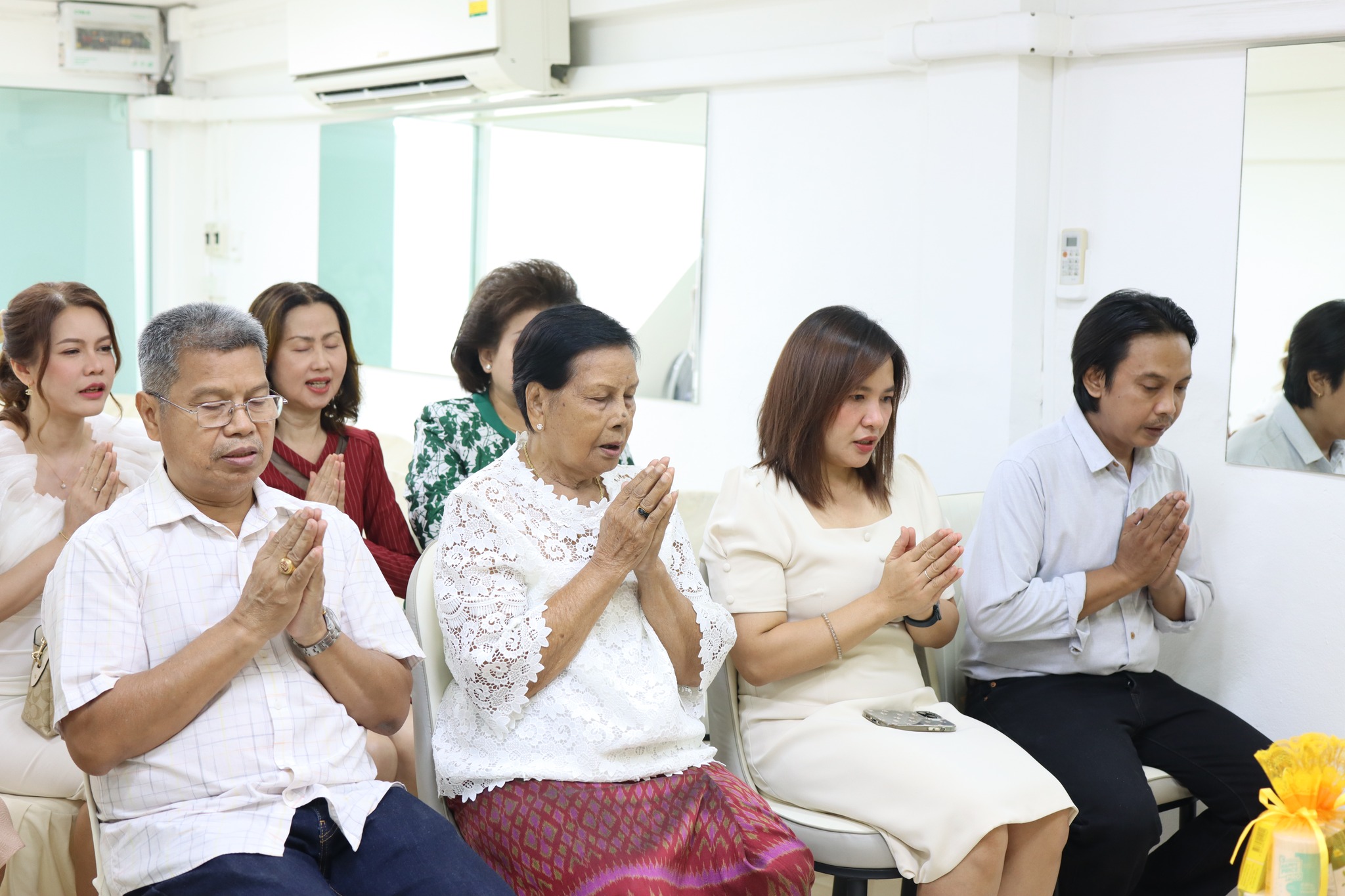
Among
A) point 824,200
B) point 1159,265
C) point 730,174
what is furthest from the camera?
point 730,174

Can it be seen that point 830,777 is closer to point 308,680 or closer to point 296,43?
point 308,680

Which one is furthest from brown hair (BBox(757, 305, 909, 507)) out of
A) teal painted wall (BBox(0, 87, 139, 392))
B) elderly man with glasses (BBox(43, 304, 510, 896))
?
teal painted wall (BBox(0, 87, 139, 392))

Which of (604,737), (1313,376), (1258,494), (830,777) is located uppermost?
(1313,376)

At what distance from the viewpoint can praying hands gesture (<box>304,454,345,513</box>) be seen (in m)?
2.67

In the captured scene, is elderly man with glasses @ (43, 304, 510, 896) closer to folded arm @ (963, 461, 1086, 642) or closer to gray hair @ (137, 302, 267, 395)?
gray hair @ (137, 302, 267, 395)

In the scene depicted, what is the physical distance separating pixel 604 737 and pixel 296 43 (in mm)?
3961

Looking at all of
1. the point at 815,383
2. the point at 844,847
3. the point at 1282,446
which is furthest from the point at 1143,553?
the point at 844,847

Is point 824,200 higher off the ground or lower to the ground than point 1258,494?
higher

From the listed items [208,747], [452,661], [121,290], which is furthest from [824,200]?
[121,290]

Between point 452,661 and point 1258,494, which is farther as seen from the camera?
point 1258,494

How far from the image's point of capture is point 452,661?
206cm

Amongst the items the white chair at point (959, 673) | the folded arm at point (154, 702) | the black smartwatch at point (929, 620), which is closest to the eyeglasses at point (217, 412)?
the folded arm at point (154, 702)

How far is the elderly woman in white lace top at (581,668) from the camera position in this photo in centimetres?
197

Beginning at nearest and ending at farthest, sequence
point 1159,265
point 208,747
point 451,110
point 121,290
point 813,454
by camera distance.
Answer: point 208,747 → point 813,454 → point 1159,265 → point 451,110 → point 121,290
